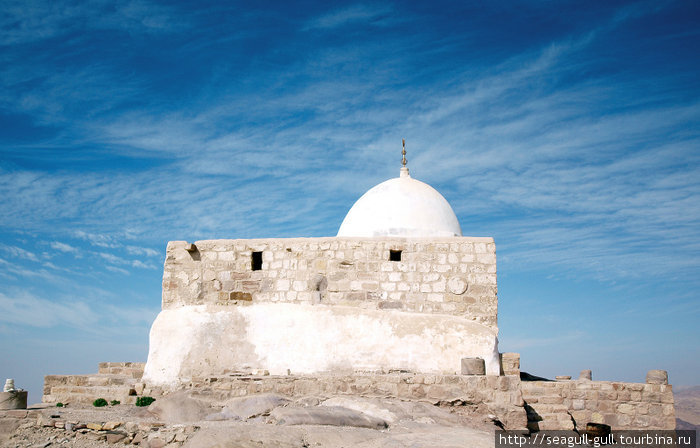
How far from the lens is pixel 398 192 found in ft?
41.3

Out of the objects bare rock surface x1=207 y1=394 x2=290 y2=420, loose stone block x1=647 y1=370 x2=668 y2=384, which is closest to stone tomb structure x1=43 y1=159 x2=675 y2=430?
loose stone block x1=647 y1=370 x2=668 y2=384

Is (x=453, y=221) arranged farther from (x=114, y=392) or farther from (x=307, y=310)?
(x=114, y=392)

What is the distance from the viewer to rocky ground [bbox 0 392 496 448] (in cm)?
593

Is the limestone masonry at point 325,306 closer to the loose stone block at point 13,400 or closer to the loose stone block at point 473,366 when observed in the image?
the loose stone block at point 473,366

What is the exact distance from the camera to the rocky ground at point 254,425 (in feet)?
19.5

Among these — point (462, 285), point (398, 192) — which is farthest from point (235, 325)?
point (398, 192)

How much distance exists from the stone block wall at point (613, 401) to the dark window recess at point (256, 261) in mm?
4888

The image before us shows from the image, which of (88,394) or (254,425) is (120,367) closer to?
(88,394)

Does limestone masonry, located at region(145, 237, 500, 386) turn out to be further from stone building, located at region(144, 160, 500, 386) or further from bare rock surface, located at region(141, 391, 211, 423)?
bare rock surface, located at region(141, 391, 211, 423)

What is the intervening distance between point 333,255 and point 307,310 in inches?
40.9

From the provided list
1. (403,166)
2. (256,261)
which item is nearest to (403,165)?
(403,166)

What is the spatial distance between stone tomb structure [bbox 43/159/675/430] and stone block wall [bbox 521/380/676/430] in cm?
2

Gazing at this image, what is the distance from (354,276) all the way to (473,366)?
99.8 inches

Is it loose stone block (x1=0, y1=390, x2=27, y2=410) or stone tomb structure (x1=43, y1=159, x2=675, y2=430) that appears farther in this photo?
stone tomb structure (x1=43, y1=159, x2=675, y2=430)
